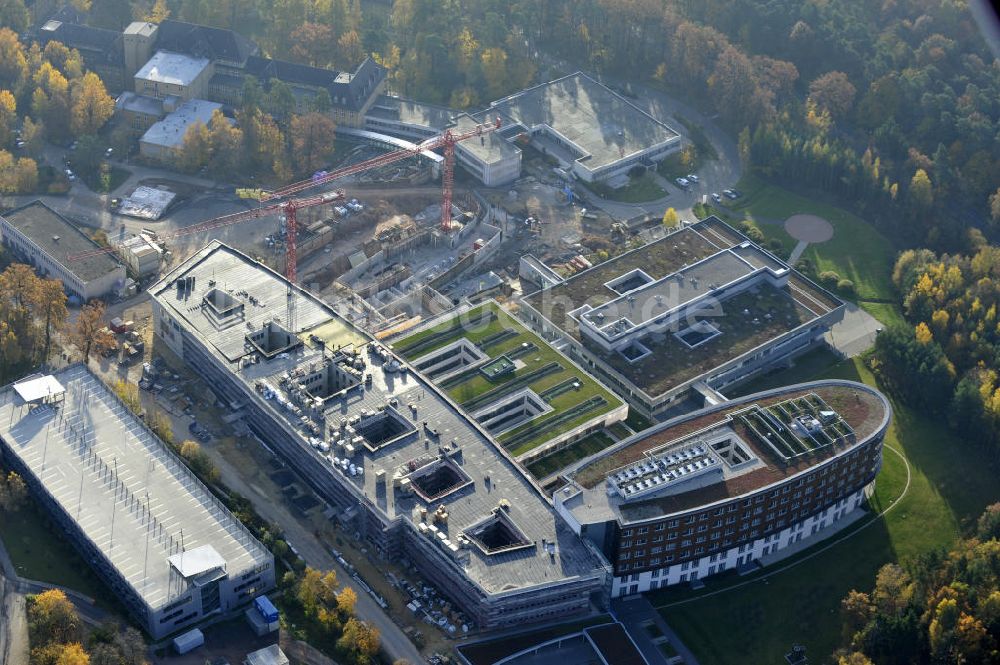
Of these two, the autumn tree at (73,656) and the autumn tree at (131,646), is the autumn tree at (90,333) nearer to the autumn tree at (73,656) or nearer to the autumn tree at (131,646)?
the autumn tree at (131,646)

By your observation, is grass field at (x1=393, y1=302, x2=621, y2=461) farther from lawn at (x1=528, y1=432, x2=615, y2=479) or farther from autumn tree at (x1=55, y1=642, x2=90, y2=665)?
autumn tree at (x1=55, y1=642, x2=90, y2=665)

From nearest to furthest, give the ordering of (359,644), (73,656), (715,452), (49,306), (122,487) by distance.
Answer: (73,656) < (359,644) < (122,487) < (715,452) < (49,306)

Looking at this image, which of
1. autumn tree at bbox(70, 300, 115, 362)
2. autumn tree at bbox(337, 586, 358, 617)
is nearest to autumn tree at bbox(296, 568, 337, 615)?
autumn tree at bbox(337, 586, 358, 617)

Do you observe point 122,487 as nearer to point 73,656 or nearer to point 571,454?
point 73,656

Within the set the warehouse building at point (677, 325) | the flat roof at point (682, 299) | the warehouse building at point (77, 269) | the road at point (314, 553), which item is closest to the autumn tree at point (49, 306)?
the warehouse building at point (77, 269)

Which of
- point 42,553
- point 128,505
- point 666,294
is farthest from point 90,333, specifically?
point 666,294

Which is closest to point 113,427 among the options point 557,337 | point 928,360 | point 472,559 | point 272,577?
point 272,577
